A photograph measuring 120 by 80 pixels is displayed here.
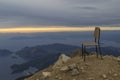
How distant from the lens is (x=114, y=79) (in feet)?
48.4

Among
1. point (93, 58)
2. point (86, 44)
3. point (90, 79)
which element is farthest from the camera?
point (93, 58)

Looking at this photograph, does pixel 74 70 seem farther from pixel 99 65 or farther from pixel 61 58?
pixel 61 58

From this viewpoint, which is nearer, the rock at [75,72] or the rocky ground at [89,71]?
the rocky ground at [89,71]

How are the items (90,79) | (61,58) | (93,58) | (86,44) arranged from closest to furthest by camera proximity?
(90,79) < (86,44) < (93,58) < (61,58)

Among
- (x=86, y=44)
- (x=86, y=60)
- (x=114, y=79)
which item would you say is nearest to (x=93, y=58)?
(x=86, y=60)

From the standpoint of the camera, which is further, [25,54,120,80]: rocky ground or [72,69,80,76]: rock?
[72,69,80,76]: rock

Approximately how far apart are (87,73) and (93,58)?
6.93 feet

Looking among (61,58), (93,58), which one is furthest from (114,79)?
(61,58)

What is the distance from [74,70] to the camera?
1525 centimetres

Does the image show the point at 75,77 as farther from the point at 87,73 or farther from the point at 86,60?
the point at 86,60

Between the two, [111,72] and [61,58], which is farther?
[61,58]

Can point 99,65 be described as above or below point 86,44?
below

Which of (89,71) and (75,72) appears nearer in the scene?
(75,72)

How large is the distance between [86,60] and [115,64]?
5.62 feet
